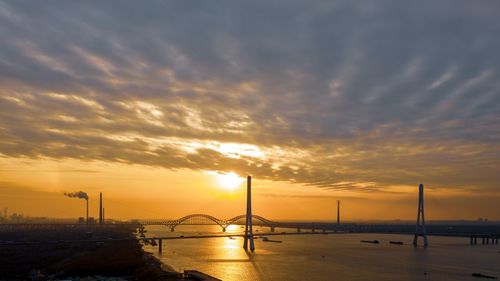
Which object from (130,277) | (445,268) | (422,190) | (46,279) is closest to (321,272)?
(445,268)

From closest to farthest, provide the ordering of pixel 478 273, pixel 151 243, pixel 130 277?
pixel 130 277
pixel 478 273
pixel 151 243

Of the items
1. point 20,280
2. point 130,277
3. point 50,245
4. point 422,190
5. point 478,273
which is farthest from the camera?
point 422,190

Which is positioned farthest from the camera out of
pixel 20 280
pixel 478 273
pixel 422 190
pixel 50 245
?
pixel 422 190

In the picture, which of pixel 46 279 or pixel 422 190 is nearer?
pixel 46 279

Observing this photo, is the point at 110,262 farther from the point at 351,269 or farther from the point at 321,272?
the point at 351,269

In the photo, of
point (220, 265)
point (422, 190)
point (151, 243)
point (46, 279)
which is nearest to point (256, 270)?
point (220, 265)

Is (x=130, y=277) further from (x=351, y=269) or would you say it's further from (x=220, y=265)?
Answer: (x=351, y=269)

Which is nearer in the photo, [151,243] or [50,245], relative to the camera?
[50,245]

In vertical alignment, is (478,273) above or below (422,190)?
below

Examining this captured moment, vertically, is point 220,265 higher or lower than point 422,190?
lower
